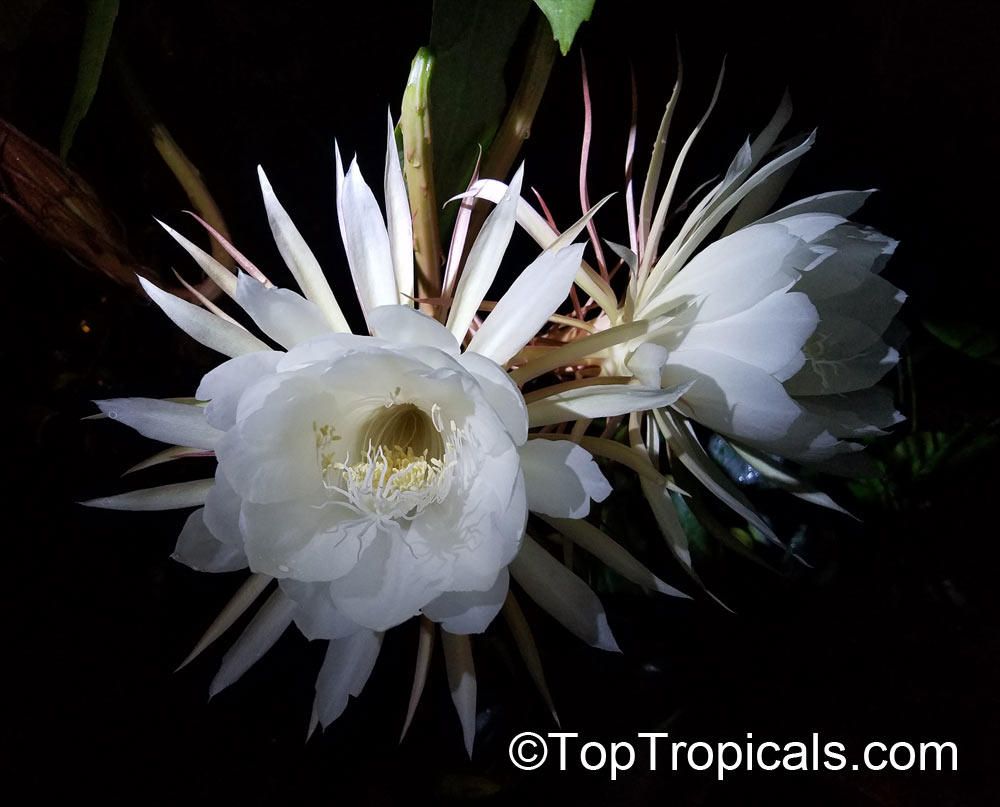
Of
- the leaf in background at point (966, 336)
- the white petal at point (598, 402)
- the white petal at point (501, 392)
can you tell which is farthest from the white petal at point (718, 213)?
the leaf in background at point (966, 336)

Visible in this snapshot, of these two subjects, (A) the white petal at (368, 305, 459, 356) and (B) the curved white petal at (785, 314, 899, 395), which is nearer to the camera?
(A) the white petal at (368, 305, 459, 356)

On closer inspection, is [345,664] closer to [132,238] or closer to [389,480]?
[389,480]

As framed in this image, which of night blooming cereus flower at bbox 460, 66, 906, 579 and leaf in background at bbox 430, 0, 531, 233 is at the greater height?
leaf in background at bbox 430, 0, 531, 233

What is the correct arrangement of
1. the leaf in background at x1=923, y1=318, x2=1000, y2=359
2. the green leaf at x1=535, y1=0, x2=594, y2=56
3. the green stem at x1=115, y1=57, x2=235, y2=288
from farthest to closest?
the leaf in background at x1=923, y1=318, x2=1000, y2=359, the green stem at x1=115, y1=57, x2=235, y2=288, the green leaf at x1=535, y1=0, x2=594, y2=56

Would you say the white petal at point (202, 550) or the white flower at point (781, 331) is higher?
the white flower at point (781, 331)

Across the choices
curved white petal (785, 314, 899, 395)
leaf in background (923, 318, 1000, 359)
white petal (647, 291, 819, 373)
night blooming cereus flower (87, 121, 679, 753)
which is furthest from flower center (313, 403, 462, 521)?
leaf in background (923, 318, 1000, 359)

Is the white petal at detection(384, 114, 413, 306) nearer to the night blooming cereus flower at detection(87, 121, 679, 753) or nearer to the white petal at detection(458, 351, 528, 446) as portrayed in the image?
the night blooming cereus flower at detection(87, 121, 679, 753)

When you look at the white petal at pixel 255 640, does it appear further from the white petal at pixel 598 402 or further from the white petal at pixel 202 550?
the white petal at pixel 598 402
